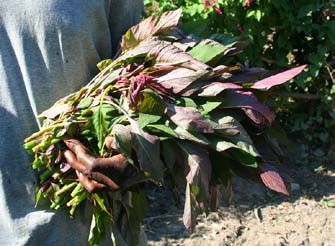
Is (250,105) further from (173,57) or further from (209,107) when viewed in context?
(173,57)

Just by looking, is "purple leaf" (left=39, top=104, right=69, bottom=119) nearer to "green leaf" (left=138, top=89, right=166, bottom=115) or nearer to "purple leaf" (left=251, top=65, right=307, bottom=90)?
"green leaf" (left=138, top=89, right=166, bottom=115)

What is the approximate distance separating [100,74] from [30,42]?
0.55 ft

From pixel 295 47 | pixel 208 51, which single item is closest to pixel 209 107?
pixel 208 51

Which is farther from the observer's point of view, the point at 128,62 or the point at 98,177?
the point at 128,62

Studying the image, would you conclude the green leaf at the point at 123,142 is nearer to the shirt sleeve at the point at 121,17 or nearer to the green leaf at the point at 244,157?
the green leaf at the point at 244,157

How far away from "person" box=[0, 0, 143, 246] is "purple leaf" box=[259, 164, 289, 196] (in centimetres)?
40

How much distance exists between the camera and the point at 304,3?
3688mm

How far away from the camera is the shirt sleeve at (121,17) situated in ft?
4.94

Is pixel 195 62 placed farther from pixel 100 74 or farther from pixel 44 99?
pixel 44 99

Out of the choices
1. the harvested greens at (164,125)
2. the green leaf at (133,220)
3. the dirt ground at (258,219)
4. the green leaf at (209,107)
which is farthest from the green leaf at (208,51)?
the dirt ground at (258,219)

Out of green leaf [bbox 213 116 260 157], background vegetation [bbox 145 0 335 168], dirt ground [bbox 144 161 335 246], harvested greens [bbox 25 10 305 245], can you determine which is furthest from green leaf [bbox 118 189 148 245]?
background vegetation [bbox 145 0 335 168]

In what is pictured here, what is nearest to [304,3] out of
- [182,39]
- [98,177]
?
[182,39]

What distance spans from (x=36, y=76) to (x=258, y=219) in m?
2.43

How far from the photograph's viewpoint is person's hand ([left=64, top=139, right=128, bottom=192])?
123 cm
